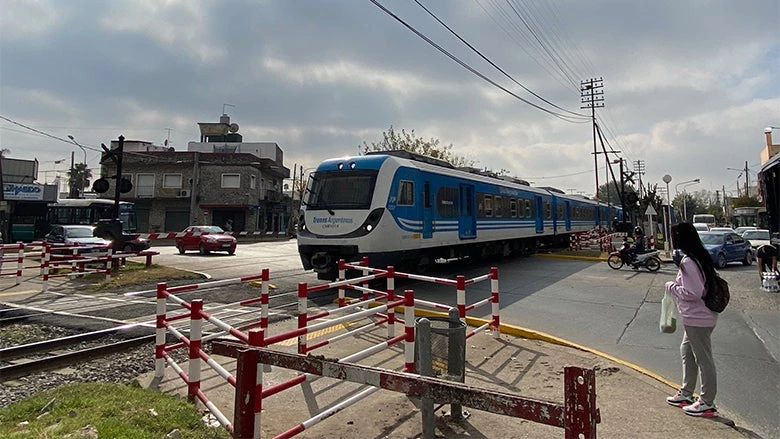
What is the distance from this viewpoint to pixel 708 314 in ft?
12.9

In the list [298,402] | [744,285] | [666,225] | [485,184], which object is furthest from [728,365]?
[666,225]

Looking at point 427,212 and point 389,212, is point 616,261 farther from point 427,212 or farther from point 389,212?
point 389,212

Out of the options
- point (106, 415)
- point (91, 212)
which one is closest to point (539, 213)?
point (106, 415)

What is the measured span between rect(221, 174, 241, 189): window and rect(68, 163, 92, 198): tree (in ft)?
115

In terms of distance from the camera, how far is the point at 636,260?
15312 mm

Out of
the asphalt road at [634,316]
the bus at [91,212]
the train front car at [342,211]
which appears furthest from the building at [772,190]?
the bus at [91,212]

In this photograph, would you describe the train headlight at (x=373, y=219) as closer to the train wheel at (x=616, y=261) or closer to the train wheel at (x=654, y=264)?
the train wheel at (x=616, y=261)

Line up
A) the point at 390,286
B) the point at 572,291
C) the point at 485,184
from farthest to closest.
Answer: the point at 485,184
the point at 572,291
the point at 390,286

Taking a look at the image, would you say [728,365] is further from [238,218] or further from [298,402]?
[238,218]

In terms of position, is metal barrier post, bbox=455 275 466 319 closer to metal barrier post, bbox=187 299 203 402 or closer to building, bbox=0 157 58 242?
metal barrier post, bbox=187 299 203 402

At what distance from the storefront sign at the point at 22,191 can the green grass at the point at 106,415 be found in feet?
113

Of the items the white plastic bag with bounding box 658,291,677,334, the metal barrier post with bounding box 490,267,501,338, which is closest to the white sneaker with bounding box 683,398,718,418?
the white plastic bag with bounding box 658,291,677,334

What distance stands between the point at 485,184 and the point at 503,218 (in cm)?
202

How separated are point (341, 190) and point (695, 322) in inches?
314
